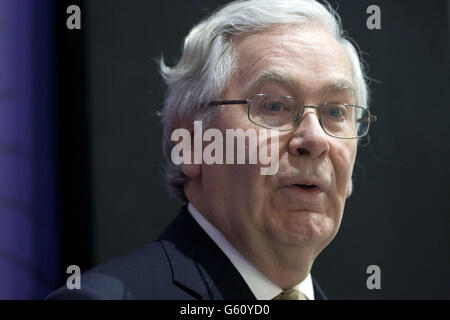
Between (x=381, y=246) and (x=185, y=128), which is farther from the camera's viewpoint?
(x=381, y=246)

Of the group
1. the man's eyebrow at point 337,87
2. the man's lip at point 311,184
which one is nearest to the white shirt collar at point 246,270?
the man's lip at point 311,184

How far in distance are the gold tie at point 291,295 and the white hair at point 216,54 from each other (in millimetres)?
475

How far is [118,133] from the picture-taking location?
197cm

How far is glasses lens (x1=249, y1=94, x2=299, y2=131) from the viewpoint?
1.71m

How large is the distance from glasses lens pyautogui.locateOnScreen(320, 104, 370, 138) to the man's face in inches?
1.1

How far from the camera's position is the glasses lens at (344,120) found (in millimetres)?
1751

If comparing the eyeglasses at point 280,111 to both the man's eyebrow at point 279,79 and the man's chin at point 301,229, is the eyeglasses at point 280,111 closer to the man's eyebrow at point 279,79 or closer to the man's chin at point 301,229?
the man's eyebrow at point 279,79

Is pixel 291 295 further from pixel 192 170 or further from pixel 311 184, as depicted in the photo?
pixel 192 170

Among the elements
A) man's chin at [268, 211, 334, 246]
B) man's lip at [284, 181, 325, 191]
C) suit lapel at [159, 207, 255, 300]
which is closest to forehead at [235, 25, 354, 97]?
man's lip at [284, 181, 325, 191]
